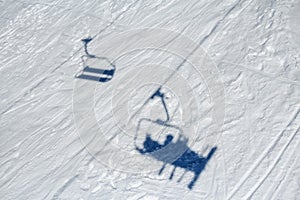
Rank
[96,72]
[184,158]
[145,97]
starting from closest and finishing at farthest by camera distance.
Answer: [184,158] < [145,97] < [96,72]

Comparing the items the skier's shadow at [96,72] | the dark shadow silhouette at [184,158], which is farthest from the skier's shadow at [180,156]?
the skier's shadow at [96,72]

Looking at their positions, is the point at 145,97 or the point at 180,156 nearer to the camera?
the point at 180,156

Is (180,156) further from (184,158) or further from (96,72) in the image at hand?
(96,72)

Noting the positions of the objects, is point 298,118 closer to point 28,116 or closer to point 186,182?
point 186,182

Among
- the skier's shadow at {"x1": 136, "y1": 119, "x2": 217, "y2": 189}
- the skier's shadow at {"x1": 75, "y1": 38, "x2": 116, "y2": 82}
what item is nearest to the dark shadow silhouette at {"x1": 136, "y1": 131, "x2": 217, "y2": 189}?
the skier's shadow at {"x1": 136, "y1": 119, "x2": 217, "y2": 189}

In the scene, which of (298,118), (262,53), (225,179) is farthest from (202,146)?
(262,53)

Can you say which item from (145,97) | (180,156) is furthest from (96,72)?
(180,156)
